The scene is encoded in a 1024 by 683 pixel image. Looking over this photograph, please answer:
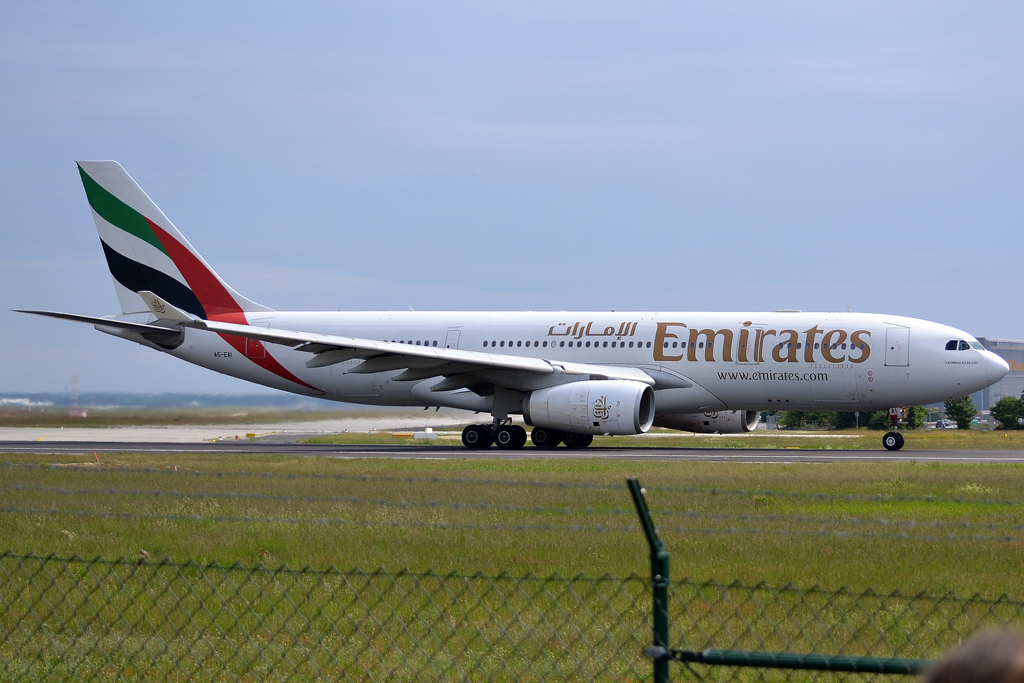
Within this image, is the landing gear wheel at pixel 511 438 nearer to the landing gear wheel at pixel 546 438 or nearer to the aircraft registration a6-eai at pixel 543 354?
the aircraft registration a6-eai at pixel 543 354

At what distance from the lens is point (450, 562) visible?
9438 mm

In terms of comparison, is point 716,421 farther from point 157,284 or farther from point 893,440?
point 157,284

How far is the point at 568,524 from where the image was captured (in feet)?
38.3

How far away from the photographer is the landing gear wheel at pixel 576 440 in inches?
1123

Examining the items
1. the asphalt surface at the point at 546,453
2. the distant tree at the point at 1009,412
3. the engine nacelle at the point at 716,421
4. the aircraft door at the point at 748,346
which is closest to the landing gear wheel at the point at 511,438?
the asphalt surface at the point at 546,453

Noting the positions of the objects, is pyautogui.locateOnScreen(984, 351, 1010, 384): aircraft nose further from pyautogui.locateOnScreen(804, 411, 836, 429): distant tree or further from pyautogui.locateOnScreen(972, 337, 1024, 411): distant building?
pyautogui.locateOnScreen(972, 337, 1024, 411): distant building

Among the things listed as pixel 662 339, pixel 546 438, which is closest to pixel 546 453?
pixel 546 438

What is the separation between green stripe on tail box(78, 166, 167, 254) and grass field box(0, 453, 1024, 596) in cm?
1609

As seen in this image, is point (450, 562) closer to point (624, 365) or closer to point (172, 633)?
point (172, 633)

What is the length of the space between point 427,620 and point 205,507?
20.2 feet

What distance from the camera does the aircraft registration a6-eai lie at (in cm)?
2588

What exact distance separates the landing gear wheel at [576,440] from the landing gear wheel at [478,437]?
1.91m

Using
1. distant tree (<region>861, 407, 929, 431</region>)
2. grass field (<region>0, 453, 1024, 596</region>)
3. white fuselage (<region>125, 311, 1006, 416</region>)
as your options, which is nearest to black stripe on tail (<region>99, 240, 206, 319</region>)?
white fuselage (<region>125, 311, 1006, 416</region>)

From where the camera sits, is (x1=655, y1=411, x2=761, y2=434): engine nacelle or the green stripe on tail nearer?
(x1=655, y1=411, x2=761, y2=434): engine nacelle
